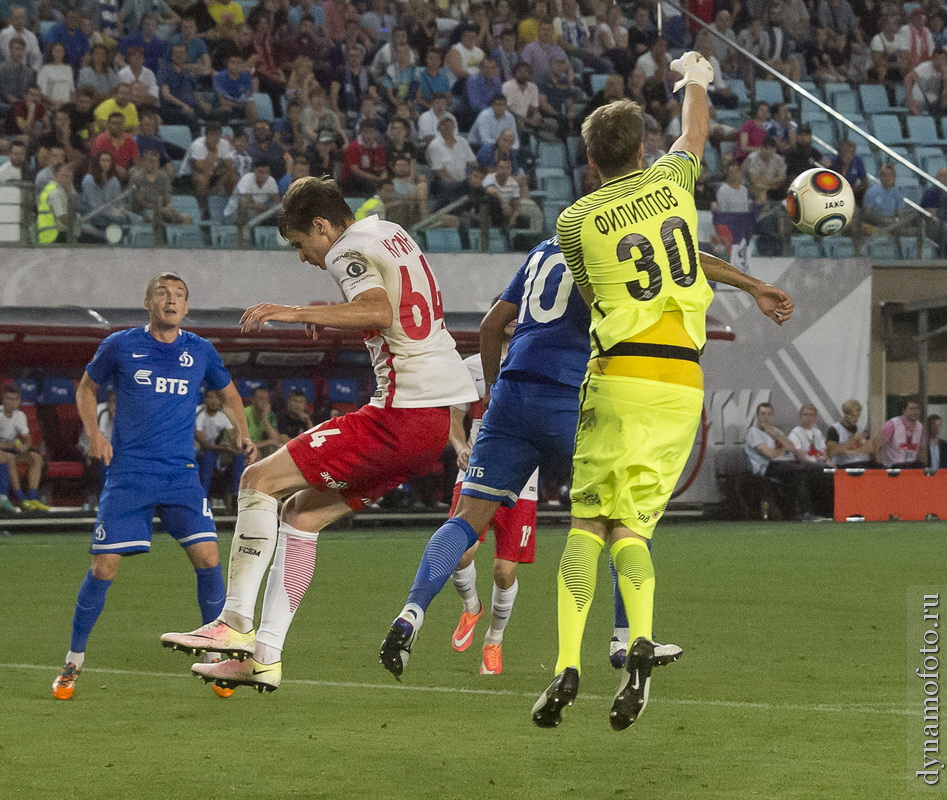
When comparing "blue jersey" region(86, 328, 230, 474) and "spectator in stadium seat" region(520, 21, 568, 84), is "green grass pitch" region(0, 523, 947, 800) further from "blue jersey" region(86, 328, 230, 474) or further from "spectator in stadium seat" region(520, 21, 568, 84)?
"spectator in stadium seat" region(520, 21, 568, 84)

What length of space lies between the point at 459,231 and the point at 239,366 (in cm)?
332

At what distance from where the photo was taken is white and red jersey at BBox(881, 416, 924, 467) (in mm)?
21391

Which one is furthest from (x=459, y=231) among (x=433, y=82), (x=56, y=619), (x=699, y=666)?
(x=699, y=666)

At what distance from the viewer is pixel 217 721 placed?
6926 millimetres

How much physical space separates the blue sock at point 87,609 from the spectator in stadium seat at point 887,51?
65.1 ft

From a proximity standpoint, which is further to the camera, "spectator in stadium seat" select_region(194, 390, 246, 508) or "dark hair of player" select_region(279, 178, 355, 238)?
"spectator in stadium seat" select_region(194, 390, 246, 508)

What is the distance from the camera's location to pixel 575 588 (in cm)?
592

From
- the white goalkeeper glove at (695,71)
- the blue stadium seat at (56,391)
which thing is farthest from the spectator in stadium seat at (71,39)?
the white goalkeeper glove at (695,71)

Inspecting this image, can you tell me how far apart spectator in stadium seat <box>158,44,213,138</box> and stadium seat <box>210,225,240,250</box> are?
1690 millimetres

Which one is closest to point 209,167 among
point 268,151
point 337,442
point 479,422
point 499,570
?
point 268,151

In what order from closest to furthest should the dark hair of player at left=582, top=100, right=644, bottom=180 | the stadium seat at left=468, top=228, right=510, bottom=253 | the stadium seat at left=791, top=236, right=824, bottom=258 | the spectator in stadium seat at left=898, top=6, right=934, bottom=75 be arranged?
the dark hair of player at left=582, top=100, right=644, bottom=180, the stadium seat at left=468, top=228, right=510, bottom=253, the stadium seat at left=791, top=236, right=824, bottom=258, the spectator in stadium seat at left=898, top=6, right=934, bottom=75

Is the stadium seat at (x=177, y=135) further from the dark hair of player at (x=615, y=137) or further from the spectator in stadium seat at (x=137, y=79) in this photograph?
the dark hair of player at (x=615, y=137)

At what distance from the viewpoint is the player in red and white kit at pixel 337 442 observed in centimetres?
646

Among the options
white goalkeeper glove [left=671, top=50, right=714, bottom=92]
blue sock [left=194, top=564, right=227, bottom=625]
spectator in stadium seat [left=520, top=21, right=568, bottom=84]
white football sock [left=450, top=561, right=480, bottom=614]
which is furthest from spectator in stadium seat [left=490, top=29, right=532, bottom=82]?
white goalkeeper glove [left=671, top=50, right=714, bottom=92]
